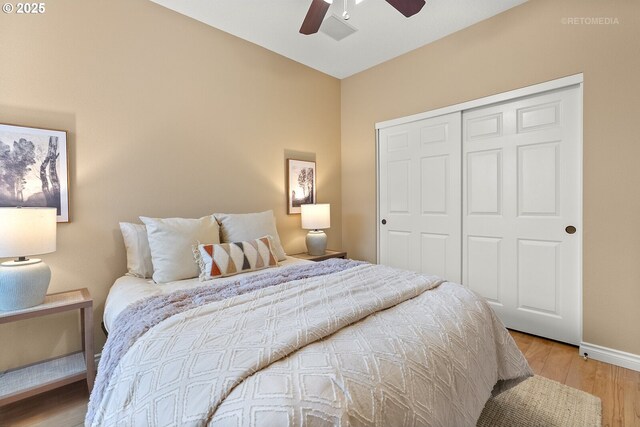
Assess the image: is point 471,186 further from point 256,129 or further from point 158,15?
point 158,15

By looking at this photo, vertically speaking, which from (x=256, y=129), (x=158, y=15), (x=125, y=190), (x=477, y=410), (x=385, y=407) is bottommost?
(x=477, y=410)

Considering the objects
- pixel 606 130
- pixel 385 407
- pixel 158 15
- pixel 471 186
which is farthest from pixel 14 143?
pixel 606 130

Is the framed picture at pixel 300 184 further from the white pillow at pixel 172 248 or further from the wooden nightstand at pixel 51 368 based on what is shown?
the wooden nightstand at pixel 51 368

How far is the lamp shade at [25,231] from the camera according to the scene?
1.53 metres

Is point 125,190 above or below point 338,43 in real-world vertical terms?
below

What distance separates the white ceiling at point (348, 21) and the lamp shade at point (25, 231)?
6.28 ft

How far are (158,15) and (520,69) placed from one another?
3.07 meters

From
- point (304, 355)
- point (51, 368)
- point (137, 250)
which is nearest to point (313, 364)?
point (304, 355)

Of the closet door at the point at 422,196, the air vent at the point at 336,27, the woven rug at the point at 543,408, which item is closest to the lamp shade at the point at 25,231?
the air vent at the point at 336,27

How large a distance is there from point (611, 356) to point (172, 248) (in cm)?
322

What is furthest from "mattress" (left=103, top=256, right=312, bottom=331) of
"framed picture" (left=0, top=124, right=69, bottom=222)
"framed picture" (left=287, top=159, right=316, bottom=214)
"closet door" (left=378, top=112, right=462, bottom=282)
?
"closet door" (left=378, top=112, right=462, bottom=282)

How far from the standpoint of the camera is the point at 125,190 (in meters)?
2.32

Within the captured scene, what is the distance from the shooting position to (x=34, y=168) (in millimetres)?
1936

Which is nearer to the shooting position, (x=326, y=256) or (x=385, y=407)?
(x=385, y=407)
